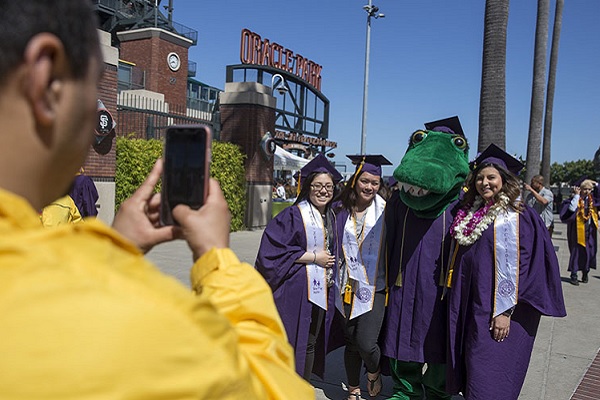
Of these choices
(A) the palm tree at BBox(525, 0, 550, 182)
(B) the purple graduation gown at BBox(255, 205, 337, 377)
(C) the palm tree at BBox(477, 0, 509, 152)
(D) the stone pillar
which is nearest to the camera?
(B) the purple graduation gown at BBox(255, 205, 337, 377)

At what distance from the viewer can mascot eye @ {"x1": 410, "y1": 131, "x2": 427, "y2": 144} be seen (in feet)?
14.0

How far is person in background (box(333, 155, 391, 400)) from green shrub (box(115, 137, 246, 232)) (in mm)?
7194

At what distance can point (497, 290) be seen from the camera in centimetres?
342

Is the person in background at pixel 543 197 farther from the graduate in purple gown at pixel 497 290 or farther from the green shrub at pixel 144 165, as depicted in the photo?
the green shrub at pixel 144 165

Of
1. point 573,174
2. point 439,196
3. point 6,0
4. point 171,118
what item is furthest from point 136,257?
point 573,174

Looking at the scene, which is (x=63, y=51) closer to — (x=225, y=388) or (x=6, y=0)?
(x=6, y=0)

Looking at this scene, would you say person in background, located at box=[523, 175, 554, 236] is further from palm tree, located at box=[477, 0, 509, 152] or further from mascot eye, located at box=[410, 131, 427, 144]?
mascot eye, located at box=[410, 131, 427, 144]

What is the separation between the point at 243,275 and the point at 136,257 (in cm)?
25

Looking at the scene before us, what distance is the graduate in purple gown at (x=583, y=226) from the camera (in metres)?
9.38

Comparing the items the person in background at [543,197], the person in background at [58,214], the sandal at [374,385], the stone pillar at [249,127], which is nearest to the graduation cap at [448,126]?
the sandal at [374,385]

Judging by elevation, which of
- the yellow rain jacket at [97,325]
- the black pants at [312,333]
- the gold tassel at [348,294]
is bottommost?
the black pants at [312,333]

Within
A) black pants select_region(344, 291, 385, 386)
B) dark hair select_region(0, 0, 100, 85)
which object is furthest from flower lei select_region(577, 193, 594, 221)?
dark hair select_region(0, 0, 100, 85)

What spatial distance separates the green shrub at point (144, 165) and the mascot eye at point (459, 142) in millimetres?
7922

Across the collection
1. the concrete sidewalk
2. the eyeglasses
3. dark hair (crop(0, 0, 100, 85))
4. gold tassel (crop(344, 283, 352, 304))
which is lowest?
the concrete sidewalk
